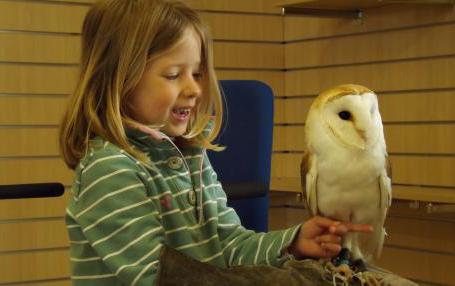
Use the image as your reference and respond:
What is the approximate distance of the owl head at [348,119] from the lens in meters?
1.18

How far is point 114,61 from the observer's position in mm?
1237

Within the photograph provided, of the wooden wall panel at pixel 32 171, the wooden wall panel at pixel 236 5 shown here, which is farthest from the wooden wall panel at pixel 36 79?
the wooden wall panel at pixel 236 5

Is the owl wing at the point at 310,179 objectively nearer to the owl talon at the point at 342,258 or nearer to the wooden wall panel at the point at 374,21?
the owl talon at the point at 342,258

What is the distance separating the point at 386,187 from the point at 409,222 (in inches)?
74.1

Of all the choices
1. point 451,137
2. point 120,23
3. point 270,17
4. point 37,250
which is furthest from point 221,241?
point 270,17

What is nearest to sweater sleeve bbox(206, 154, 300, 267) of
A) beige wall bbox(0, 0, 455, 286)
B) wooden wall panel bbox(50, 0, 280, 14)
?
beige wall bbox(0, 0, 455, 286)

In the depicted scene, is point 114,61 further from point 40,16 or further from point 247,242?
point 40,16

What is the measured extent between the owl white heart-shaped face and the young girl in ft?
0.45

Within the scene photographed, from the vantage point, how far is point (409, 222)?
3047 mm

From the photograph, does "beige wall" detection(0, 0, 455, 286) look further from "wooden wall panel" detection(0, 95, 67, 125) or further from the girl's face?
the girl's face

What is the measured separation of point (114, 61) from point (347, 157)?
396 mm

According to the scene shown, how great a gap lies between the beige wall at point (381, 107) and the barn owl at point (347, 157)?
1.59 m

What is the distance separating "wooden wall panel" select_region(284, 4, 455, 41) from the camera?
288 centimetres

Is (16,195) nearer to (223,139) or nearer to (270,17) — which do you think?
(223,139)
